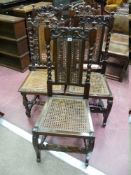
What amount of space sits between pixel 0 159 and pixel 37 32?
1.30 meters

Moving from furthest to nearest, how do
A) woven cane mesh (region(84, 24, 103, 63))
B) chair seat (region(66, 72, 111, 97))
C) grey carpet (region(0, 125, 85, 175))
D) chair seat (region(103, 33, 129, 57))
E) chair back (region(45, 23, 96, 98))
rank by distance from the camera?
chair seat (region(103, 33, 129, 57)) < woven cane mesh (region(84, 24, 103, 63)) < chair seat (region(66, 72, 111, 97)) < grey carpet (region(0, 125, 85, 175)) < chair back (region(45, 23, 96, 98))

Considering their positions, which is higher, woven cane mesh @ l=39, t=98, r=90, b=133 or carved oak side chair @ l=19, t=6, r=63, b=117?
carved oak side chair @ l=19, t=6, r=63, b=117

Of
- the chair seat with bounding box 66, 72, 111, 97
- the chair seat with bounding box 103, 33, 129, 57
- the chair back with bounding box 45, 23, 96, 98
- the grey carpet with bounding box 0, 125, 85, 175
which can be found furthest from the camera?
the chair seat with bounding box 103, 33, 129, 57

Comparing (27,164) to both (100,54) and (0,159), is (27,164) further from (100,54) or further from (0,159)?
(100,54)

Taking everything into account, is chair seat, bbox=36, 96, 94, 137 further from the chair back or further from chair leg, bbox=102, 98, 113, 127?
chair leg, bbox=102, 98, 113, 127

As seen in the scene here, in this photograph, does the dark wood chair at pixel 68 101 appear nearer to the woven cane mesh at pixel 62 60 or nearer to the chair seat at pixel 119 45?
the woven cane mesh at pixel 62 60

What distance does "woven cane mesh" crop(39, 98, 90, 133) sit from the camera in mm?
1494

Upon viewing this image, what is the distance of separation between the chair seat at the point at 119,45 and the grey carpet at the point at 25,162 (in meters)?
1.75

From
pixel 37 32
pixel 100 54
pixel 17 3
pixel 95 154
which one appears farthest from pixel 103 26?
pixel 17 3

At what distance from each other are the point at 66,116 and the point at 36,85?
54 centimetres

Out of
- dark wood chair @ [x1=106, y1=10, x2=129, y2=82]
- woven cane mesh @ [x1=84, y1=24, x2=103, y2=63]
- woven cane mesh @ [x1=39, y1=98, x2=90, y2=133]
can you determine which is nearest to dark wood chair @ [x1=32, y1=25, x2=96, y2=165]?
woven cane mesh @ [x1=39, y1=98, x2=90, y2=133]

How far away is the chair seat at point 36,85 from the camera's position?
189cm

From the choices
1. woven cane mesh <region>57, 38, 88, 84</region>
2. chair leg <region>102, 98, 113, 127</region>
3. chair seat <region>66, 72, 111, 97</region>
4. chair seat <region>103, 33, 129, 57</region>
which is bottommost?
chair leg <region>102, 98, 113, 127</region>

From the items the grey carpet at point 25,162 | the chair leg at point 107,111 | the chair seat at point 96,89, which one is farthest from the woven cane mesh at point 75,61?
the grey carpet at point 25,162
